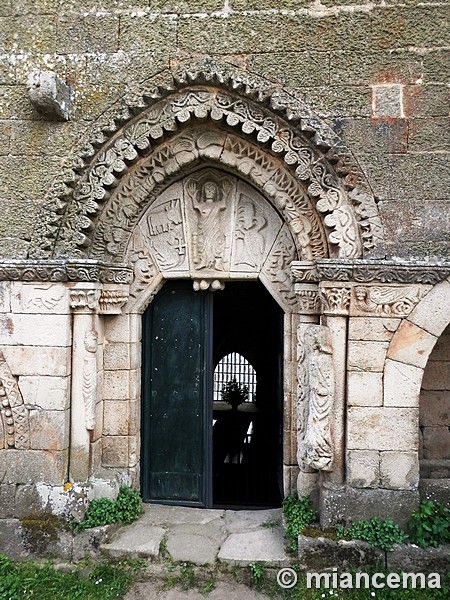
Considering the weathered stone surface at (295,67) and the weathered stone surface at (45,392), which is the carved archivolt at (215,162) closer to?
the weathered stone surface at (295,67)

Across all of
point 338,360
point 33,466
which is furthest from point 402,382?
point 33,466

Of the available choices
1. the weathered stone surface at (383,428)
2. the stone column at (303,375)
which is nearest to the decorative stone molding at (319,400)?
the stone column at (303,375)

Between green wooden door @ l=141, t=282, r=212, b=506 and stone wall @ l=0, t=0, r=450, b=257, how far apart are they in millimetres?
1589

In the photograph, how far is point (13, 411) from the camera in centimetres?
463

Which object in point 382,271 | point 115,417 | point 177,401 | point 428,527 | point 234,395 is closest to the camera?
point 428,527

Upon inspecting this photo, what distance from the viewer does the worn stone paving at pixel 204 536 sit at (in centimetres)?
441

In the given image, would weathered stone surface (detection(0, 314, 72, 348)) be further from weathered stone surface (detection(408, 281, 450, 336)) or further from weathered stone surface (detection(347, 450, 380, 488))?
weathered stone surface (detection(408, 281, 450, 336))

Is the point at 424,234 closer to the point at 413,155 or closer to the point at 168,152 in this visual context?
the point at 413,155

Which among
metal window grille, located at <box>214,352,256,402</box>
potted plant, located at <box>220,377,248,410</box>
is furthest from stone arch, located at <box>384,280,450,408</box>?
metal window grille, located at <box>214,352,256,402</box>

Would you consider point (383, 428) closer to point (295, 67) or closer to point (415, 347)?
point (415, 347)

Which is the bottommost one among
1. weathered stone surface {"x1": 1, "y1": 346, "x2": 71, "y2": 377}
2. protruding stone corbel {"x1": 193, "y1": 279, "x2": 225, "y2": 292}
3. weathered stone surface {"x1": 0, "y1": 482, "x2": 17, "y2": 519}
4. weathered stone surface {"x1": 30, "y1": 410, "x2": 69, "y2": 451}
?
weathered stone surface {"x1": 0, "y1": 482, "x2": 17, "y2": 519}

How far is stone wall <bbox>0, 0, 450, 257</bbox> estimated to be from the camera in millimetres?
4426

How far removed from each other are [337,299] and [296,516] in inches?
75.7

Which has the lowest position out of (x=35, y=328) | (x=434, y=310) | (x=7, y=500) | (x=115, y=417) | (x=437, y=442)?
(x=7, y=500)
